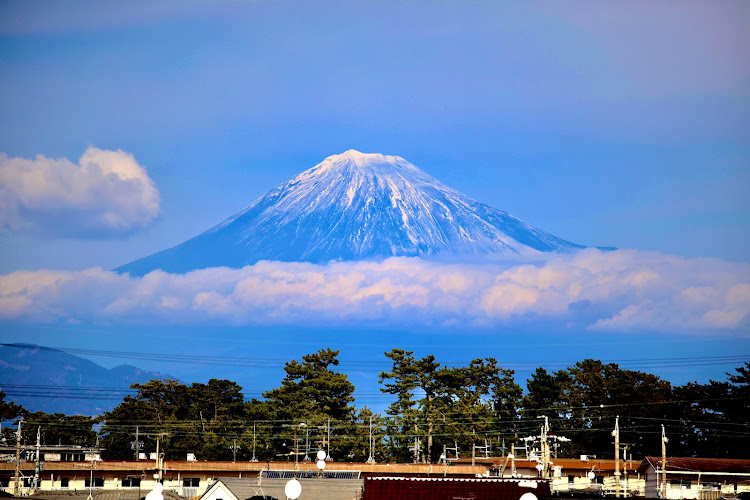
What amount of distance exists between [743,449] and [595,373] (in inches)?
858

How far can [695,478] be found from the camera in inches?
2685

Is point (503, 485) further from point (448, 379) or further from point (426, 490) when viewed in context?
point (448, 379)

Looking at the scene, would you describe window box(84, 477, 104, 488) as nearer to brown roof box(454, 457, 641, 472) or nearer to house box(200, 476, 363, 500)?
brown roof box(454, 457, 641, 472)

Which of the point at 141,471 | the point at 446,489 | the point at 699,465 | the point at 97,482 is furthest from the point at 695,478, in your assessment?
the point at 97,482

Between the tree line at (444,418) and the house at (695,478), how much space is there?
79.4 ft

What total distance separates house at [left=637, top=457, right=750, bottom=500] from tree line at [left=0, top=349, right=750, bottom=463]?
24199mm

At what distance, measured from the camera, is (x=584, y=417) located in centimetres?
10400

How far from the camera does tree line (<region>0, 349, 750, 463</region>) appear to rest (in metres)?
98.2

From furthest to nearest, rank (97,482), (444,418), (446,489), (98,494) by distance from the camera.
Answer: (444,418) < (97,482) < (98,494) < (446,489)

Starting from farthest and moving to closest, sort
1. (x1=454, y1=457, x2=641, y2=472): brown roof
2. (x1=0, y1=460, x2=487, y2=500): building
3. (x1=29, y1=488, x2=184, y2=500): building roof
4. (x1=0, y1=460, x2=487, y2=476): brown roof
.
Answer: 1. (x1=454, y1=457, x2=641, y2=472): brown roof
2. (x1=0, y1=460, x2=487, y2=476): brown roof
3. (x1=0, y1=460, x2=487, y2=500): building
4. (x1=29, y1=488, x2=184, y2=500): building roof

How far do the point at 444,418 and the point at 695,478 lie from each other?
122 feet

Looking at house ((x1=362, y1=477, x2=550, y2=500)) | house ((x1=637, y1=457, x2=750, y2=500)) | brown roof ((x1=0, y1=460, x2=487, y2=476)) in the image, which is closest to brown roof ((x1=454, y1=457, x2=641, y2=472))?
brown roof ((x1=0, y1=460, x2=487, y2=476))

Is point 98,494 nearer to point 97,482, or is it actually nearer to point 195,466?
point 97,482

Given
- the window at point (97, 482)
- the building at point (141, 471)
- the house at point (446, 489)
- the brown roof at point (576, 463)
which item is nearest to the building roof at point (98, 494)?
the building at point (141, 471)
